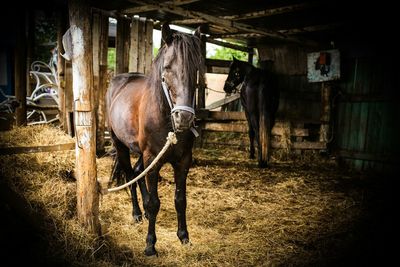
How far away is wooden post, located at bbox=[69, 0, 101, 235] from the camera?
8.58ft

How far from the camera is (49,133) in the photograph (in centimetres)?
434

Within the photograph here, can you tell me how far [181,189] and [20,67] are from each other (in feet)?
11.9

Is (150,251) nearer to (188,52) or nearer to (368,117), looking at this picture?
(188,52)

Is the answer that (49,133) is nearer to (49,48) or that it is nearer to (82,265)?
(82,265)

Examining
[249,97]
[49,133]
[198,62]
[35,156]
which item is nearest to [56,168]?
[35,156]

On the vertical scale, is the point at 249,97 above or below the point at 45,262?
above

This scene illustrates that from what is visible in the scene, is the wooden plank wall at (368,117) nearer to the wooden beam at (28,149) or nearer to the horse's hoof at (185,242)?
the horse's hoof at (185,242)

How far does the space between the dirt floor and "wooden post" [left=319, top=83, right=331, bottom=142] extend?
2405 millimetres

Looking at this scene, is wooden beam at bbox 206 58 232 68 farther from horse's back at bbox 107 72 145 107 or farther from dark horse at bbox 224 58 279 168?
horse's back at bbox 107 72 145 107

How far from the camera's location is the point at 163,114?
9.65 ft

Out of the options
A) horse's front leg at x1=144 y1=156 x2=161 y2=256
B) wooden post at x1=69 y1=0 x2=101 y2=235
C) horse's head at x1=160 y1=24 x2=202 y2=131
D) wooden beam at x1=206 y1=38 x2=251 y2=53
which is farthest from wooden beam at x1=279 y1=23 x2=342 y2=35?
wooden post at x1=69 y1=0 x2=101 y2=235

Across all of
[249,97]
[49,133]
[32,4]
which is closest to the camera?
[49,133]

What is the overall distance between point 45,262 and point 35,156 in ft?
5.05

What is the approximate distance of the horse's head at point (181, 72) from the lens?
253 cm
